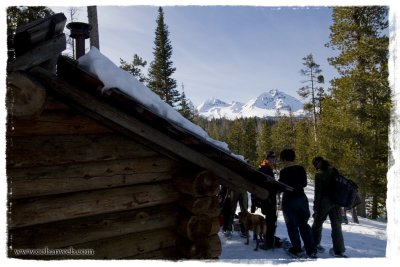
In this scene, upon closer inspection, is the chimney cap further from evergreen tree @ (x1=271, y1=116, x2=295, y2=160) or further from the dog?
evergreen tree @ (x1=271, y1=116, x2=295, y2=160)

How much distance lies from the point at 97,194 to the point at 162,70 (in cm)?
2739

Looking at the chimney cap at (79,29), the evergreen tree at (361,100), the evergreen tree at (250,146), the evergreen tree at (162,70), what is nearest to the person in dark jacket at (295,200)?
the chimney cap at (79,29)

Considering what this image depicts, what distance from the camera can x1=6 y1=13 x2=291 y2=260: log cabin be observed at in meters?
2.55

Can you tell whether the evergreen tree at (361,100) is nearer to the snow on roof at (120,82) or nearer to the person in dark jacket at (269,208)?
the person in dark jacket at (269,208)

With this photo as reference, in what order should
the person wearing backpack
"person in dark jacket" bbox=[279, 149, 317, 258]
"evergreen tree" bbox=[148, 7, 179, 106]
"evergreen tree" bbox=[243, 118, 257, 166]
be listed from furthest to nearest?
"evergreen tree" bbox=[243, 118, 257, 166] → "evergreen tree" bbox=[148, 7, 179, 106] → the person wearing backpack → "person in dark jacket" bbox=[279, 149, 317, 258]

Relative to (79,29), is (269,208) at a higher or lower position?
lower

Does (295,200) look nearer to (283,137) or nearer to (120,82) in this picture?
(120,82)

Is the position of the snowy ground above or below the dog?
below

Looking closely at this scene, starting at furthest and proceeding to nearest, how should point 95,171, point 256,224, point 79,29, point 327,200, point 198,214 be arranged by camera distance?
point 256,224 < point 327,200 < point 79,29 < point 198,214 < point 95,171

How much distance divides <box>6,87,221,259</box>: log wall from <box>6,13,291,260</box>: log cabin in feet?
0.03

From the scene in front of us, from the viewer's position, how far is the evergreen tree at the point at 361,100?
14432 mm

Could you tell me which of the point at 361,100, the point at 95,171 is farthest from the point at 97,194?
the point at 361,100

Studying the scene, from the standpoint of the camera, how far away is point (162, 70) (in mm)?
29781

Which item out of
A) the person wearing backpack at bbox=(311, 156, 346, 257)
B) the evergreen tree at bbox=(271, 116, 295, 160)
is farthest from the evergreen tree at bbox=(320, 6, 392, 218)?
the evergreen tree at bbox=(271, 116, 295, 160)
